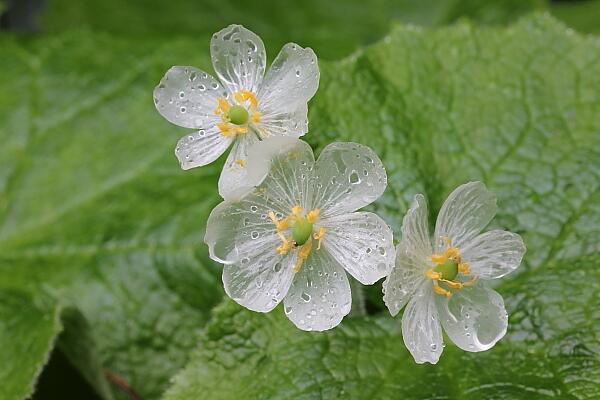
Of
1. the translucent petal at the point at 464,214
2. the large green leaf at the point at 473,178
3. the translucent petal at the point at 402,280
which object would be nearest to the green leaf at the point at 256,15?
the large green leaf at the point at 473,178

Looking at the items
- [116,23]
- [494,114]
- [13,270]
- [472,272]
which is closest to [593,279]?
[472,272]

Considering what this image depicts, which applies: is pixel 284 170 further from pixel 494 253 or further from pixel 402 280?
pixel 494 253

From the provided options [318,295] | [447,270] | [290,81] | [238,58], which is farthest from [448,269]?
[238,58]

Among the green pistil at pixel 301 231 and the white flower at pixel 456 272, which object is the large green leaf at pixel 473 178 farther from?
the green pistil at pixel 301 231

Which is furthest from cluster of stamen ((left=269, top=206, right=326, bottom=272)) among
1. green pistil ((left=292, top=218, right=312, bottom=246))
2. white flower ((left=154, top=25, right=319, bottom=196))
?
white flower ((left=154, top=25, right=319, bottom=196))

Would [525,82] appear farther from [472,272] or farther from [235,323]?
[235,323]

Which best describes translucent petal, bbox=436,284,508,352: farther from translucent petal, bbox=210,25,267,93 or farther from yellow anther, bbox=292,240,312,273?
translucent petal, bbox=210,25,267,93
